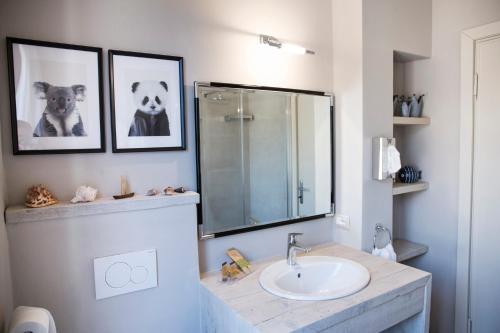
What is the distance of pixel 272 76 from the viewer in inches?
71.8

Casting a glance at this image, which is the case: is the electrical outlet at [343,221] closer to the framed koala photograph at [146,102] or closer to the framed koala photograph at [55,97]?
the framed koala photograph at [146,102]

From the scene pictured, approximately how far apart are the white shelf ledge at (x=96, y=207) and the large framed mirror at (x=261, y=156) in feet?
0.58

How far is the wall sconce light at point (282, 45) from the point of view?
1.73 m

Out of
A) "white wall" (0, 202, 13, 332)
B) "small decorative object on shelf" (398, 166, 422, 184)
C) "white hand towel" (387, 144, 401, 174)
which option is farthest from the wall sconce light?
"white wall" (0, 202, 13, 332)

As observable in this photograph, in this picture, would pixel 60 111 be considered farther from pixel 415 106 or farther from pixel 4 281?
pixel 415 106

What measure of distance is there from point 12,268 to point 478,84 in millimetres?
2553

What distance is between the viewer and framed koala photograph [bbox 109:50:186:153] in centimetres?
138

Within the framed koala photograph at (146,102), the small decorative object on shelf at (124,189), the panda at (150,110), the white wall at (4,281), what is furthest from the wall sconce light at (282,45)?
the white wall at (4,281)

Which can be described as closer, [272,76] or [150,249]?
[150,249]

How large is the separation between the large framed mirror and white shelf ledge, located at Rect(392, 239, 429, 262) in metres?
0.60

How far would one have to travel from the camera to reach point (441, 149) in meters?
2.26

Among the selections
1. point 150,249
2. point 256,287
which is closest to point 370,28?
point 256,287

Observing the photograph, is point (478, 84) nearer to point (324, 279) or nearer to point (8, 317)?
point (324, 279)

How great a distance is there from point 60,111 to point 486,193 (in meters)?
2.35
